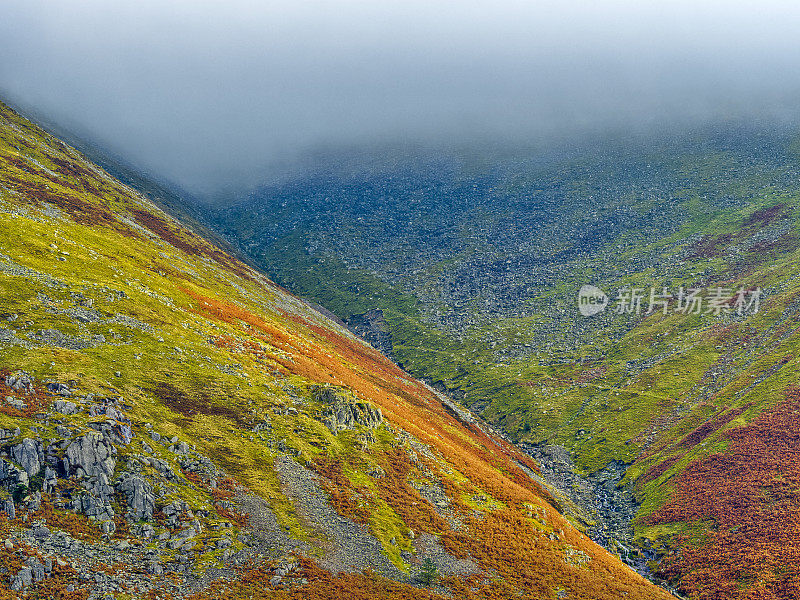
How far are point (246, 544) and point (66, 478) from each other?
1248 centimetres

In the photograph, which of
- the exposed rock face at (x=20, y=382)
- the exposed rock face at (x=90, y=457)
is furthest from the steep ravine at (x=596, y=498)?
the exposed rock face at (x=20, y=382)

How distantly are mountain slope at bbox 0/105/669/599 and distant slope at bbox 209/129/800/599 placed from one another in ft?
56.3

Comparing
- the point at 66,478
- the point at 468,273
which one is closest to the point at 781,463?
the point at 66,478

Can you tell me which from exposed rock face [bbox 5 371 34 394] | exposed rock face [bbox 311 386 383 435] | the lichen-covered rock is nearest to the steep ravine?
exposed rock face [bbox 311 386 383 435]

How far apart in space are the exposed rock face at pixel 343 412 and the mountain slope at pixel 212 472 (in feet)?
0.70

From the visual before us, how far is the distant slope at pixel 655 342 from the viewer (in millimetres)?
64375

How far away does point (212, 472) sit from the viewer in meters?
42.4

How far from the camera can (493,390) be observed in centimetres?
11994

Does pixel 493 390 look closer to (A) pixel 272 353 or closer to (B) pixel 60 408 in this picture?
(A) pixel 272 353

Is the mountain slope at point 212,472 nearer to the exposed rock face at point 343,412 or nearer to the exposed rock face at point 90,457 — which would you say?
the exposed rock face at point 90,457

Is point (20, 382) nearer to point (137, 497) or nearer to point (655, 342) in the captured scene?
point (137, 497)

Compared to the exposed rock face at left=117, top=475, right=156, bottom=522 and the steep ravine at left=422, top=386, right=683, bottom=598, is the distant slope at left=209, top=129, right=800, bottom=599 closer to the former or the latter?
the steep ravine at left=422, top=386, right=683, bottom=598

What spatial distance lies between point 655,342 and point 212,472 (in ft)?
345

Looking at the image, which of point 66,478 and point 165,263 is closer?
point 66,478
